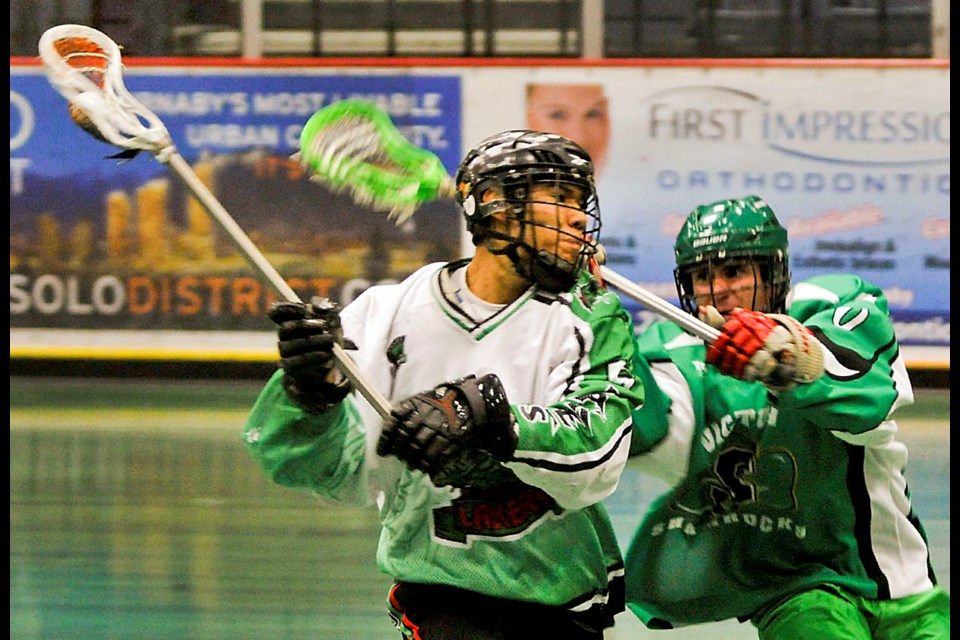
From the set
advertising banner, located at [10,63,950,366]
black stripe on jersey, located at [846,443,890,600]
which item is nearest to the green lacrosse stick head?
black stripe on jersey, located at [846,443,890,600]

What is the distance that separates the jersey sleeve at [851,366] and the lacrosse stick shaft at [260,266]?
0.78 meters

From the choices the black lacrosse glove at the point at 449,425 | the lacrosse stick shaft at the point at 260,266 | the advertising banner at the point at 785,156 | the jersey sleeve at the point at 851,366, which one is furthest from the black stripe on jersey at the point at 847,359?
the advertising banner at the point at 785,156

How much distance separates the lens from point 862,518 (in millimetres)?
2932

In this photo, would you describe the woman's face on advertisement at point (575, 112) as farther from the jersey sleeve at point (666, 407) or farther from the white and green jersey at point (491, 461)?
the white and green jersey at point (491, 461)

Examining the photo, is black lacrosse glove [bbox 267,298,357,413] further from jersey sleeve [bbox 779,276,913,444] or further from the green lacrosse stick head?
jersey sleeve [bbox 779,276,913,444]

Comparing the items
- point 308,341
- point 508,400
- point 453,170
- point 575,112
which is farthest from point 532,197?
point 575,112

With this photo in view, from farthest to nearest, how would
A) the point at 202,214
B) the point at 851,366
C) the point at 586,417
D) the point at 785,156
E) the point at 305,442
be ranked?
the point at 202,214
the point at 785,156
the point at 851,366
the point at 305,442
the point at 586,417

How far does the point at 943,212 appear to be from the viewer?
352 inches

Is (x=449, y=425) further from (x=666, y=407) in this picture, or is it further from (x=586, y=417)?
(x=666, y=407)

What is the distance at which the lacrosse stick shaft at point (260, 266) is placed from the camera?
2.38 metres

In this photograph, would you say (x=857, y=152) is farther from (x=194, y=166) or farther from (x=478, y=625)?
(x=478, y=625)

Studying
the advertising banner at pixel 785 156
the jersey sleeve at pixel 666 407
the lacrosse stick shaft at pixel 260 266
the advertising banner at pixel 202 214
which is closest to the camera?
the lacrosse stick shaft at pixel 260 266

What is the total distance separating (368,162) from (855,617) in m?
1.31

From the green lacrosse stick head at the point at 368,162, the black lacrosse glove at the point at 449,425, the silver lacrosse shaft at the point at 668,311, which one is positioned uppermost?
the green lacrosse stick head at the point at 368,162
